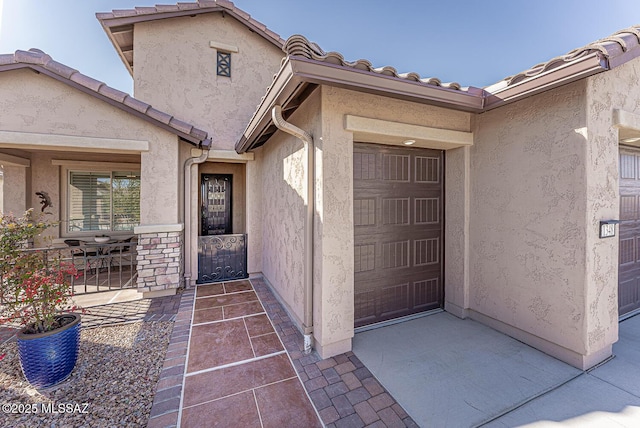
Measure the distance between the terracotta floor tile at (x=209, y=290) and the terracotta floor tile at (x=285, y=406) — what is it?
151 inches

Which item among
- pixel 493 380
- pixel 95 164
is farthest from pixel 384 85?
pixel 95 164

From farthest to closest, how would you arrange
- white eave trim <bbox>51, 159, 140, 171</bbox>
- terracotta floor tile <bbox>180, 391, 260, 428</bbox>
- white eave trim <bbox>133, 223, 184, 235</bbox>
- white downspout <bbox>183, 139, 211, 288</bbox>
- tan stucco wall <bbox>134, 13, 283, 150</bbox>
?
white eave trim <bbox>51, 159, 140, 171</bbox>, tan stucco wall <bbox>134, 13, 283, 150</bbox>, white downspout <bbox>183, 139, 211, 288</bbox>, white eave trim <bbox>133, 223, 184, 235</bbox>, terracotta floor tile <bbox>180, 391, 260, 428</bbox>

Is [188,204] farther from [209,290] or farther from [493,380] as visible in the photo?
[493,380]

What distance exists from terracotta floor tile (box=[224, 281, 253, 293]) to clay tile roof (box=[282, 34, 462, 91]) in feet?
18.5

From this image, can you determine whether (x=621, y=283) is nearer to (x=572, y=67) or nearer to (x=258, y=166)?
(x=572, y=67)

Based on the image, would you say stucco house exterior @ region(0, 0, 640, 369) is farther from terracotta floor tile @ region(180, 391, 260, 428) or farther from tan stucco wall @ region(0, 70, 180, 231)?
terracotta floor tile @ region(180, 391, 260, 428)

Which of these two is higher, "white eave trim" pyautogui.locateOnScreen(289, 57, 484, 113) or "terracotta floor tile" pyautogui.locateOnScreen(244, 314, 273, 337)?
"white eave trim" pyautogui.locateOnScreen(289, 57, 484, 113)

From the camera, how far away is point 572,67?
292 centimetres

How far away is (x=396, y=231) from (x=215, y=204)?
19.7 feet

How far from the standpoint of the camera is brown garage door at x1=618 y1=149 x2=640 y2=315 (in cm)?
468

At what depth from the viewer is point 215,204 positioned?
8.23m

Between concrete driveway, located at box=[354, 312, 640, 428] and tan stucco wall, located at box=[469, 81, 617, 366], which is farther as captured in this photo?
tan stucco wall, located at box=[469, 81, 617, 366]

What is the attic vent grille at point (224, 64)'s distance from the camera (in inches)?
305

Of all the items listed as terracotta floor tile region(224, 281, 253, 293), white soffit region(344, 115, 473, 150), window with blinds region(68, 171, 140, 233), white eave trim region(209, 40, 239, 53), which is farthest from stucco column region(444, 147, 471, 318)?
window with blinds region(68, 171, 140, 233)
